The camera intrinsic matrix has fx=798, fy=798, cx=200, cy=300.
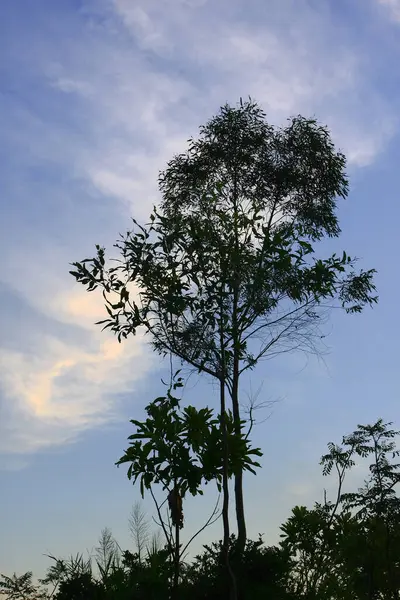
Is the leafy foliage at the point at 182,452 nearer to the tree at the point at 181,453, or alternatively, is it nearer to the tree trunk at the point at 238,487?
the tree at the point at 181,453

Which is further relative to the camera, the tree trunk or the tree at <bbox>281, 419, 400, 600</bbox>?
the tree trunk

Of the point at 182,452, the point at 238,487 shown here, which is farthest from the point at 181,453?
the point at 238,487

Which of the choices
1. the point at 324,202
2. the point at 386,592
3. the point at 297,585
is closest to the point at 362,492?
the point at 297,585

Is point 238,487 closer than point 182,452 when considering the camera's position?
No

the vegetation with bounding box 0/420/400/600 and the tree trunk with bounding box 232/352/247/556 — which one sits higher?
the tree trunk with bounding box 232/352/247/556

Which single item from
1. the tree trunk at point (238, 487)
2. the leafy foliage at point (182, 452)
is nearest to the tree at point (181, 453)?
the leafy foliage at point (182, 452)

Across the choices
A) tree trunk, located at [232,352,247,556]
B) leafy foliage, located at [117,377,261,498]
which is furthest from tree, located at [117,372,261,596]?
tree trunk, located at [232,352,247,556]

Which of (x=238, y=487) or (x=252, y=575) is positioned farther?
(x=238, y=487)

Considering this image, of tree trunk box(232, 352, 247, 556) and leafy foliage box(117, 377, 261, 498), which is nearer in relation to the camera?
leafy foliage box(117, 377, 261, 498)

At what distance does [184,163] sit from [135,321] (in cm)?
831

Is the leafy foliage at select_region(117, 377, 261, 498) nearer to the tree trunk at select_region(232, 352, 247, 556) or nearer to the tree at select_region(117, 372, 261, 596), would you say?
the tree at select_region(117, 372, 261, 596)

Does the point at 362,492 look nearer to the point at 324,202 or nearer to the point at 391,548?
the point at 391,548

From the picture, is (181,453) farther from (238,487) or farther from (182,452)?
(238,487)

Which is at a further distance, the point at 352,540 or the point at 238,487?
the point at 238,487
